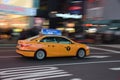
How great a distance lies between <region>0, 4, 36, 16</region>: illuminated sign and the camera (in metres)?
30.0

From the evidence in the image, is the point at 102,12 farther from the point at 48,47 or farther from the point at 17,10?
the point at 48,47

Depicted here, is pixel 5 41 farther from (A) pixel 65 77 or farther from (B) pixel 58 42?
(A) pixel 65 77

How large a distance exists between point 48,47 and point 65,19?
58.8 feet

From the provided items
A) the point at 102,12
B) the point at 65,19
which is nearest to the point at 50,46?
the point at 65,19

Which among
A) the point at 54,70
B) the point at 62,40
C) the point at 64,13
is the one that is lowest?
the point at 54,70

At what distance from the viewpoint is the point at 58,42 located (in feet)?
57.5

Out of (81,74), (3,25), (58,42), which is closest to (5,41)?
(3,25)

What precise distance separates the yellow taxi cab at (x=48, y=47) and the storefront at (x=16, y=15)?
12.2m

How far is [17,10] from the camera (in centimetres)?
3083

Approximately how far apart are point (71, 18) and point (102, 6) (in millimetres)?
5432

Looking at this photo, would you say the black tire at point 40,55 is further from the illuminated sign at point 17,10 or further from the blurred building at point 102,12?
the blurred building at point 102,12

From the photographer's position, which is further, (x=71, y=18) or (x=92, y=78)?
(x=71, y=18)

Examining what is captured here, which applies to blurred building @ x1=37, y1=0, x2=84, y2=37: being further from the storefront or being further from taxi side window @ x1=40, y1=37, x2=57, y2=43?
taxi side window @ x1=40, y1=37, x2=57, y2=43

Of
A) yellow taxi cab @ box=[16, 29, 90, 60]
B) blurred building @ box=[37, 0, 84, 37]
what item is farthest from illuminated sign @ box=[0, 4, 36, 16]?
yellow taxi cab @ box=[16, 29, 90, 60]
